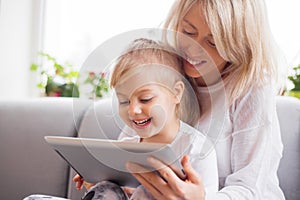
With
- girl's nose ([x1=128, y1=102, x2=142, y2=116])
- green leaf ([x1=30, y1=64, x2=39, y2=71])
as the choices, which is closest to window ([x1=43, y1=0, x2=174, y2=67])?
green leaf ([x1=30, y1=64, x2=39, y2=71])

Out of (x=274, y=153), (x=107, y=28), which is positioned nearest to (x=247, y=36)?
(x=274, y=153)

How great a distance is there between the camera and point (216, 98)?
3.79ft

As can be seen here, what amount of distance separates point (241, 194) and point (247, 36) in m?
0.39

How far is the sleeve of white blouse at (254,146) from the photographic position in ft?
3.91

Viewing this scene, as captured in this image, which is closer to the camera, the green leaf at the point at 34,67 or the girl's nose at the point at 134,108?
the girl's nose at the point at 134,108

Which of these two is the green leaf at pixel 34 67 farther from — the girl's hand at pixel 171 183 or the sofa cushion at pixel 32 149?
the girl's hand at pixel 171 183

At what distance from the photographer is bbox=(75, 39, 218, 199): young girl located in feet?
3.31

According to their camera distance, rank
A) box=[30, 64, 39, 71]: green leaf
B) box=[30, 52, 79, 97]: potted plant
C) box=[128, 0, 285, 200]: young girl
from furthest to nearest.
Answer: box=[30, 64, 39, 71]: green leaf
box=[30, 52, 79, 97]: potted plant
box=[128, 0, 285, 200]: young girl

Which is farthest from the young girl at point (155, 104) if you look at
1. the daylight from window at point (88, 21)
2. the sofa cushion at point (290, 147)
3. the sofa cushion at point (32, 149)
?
the daylight from window at point (88, 21)

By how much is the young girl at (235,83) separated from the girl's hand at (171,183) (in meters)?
0.09

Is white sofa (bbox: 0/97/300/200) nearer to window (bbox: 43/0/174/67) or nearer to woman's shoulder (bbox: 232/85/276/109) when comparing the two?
woman's shoulder (bbox: 232/85/276/109)

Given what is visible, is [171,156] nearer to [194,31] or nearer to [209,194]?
[209,194]

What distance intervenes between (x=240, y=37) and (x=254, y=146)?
275mm

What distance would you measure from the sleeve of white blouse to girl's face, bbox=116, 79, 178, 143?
24cm
